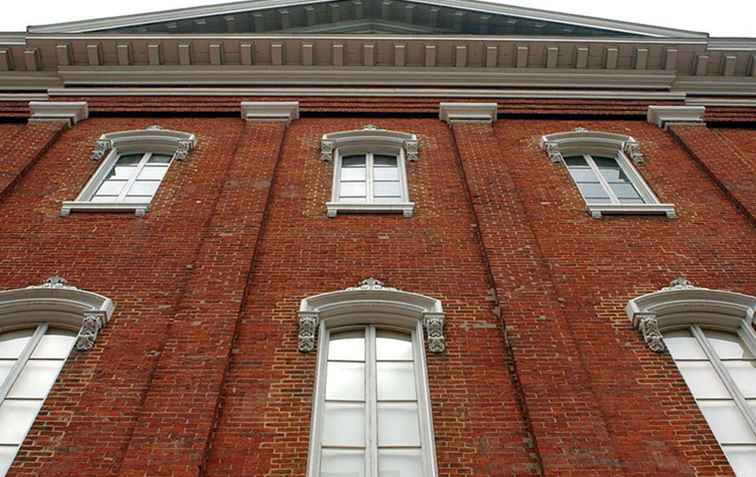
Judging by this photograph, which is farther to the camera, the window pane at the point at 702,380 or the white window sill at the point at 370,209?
the white window sill at the point at 370,209

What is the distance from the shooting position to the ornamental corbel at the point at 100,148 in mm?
11766

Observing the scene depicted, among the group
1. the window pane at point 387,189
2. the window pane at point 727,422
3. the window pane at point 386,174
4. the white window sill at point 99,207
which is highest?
the window pane at point 386,174

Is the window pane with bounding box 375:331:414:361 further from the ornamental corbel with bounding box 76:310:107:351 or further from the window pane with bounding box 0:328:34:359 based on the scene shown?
the window pane with bounding box 0:328:34:359

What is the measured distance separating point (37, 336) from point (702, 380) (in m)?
7.49

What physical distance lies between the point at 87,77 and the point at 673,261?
38.2ft

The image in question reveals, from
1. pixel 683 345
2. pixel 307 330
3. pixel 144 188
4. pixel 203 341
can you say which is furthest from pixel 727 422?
pixel 144 188

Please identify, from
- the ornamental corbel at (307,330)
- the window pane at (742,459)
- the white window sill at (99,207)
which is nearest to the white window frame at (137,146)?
the white window sill at (99,207)

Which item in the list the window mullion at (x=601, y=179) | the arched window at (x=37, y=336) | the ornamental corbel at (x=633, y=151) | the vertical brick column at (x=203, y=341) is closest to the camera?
the vertical brick column at (x=203, y=341)

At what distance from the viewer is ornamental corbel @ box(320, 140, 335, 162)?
11.7 meters

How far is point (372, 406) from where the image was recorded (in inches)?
283

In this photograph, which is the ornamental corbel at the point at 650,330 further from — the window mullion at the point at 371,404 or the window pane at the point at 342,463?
the window pane at the point at 342,463

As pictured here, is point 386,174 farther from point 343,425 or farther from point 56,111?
point 56,111

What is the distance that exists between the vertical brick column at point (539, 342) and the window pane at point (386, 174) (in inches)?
48.5

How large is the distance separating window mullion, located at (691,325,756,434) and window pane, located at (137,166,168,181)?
8.32m
